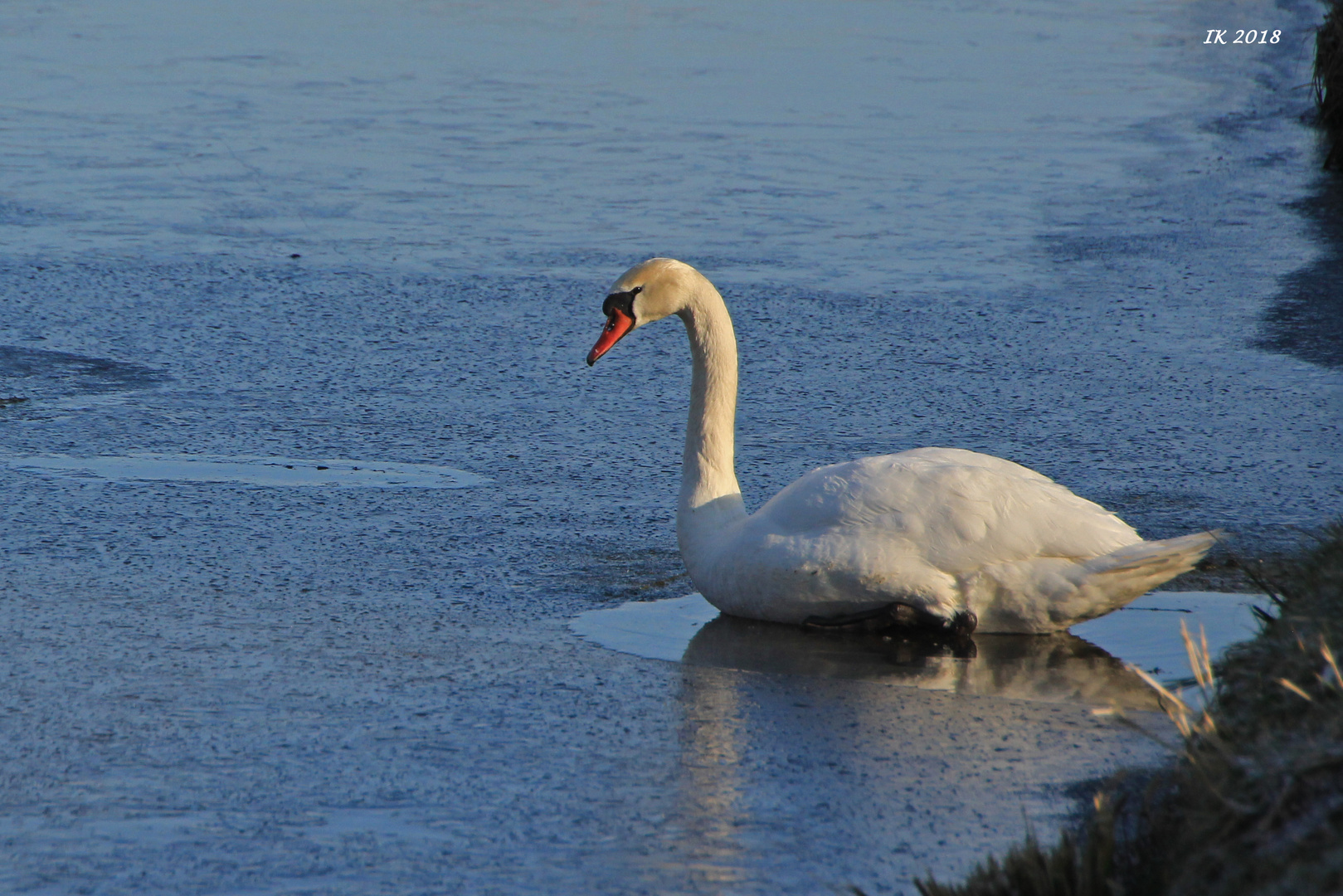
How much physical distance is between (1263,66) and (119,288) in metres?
12.4

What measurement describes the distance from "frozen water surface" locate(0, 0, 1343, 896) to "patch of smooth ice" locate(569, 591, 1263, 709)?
0.12 feet

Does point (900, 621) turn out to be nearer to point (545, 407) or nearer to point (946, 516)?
point (946, 516)

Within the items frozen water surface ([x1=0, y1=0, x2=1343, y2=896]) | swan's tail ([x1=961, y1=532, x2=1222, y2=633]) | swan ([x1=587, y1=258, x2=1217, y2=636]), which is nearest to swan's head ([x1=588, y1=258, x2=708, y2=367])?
frozen water surface ([x1=0, y1=0, x2=1343, y2=896])

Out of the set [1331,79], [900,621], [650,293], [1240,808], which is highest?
[1331,79]

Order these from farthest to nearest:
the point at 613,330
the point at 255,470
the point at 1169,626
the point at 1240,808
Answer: the point at 255,470 < the point at 613,330 < the point at 1169,626 < the point at 1240,808

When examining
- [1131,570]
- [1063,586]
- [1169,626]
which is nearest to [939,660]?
[1063,586]

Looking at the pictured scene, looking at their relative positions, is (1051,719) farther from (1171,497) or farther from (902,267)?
(902,267)

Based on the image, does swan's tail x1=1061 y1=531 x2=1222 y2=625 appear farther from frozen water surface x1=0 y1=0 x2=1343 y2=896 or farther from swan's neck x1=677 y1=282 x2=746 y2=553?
swan's neck x1=677 y1=282 x2=746 y2=553

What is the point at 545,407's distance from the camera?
25.3ft

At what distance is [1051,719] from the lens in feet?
15.0

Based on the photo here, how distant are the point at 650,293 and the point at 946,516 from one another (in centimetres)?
140

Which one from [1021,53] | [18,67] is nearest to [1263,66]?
[1021,53]

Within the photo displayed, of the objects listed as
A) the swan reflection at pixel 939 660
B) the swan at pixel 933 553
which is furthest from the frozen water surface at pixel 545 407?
the swan at pixel 933 553

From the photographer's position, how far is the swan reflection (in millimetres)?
4910
